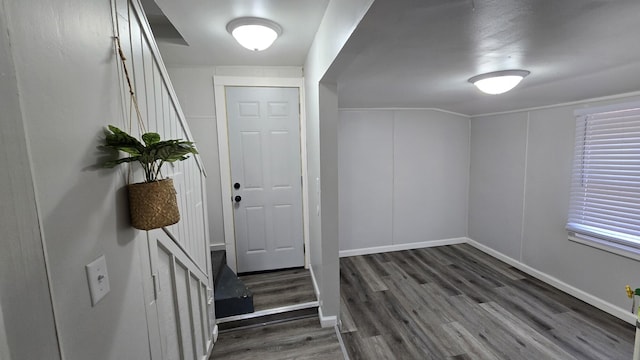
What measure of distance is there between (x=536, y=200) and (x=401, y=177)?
1.54 m

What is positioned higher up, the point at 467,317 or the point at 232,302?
the point at 232,302

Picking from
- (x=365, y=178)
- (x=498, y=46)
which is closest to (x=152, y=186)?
(x=498, y=46)

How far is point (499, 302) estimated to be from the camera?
8.50ft

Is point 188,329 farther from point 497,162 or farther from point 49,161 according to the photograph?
point 497,162

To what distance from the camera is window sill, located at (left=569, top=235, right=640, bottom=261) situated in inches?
88.1

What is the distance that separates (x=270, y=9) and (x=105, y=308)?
171 cm

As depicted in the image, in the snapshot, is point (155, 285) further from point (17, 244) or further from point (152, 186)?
point (17, 244)

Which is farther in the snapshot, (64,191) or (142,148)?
(142,148)

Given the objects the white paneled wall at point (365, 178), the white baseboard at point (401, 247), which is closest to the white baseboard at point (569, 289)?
the white baseboard at point (401, 247)

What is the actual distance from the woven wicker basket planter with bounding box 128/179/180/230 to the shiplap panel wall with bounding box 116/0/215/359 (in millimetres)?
138

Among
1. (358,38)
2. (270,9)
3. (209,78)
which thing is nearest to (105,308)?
(358,38)

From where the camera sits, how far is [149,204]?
924 millimetres

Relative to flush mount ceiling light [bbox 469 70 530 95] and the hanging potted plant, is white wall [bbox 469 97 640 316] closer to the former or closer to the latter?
flush mount ceiling light [bbox 469 70 530 95]

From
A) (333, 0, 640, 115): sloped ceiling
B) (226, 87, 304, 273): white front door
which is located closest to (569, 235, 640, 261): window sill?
(333, 0, 640, 115): sloped ceiling
